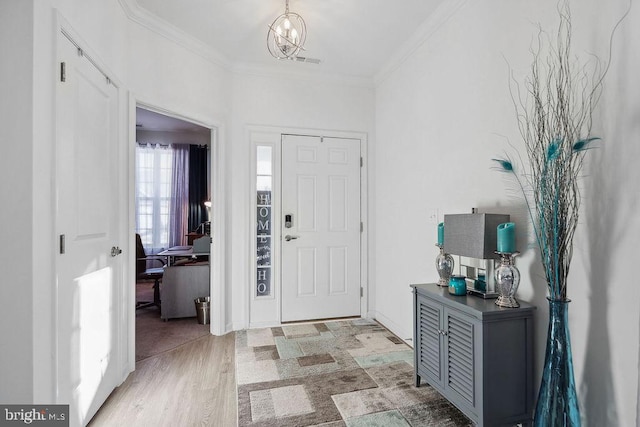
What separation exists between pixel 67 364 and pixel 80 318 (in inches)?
9.3

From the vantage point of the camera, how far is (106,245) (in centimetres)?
211

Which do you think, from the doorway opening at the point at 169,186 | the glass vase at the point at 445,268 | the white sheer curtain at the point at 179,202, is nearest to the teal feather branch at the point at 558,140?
the glass vase at the point at 445,268

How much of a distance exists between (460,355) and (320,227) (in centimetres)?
213

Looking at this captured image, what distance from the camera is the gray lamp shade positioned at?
5.98 feet

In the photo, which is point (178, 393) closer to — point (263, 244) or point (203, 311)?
point (203, 311)

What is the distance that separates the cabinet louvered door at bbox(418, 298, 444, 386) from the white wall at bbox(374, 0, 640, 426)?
49cm

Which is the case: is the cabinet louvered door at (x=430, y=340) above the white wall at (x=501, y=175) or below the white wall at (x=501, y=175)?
below

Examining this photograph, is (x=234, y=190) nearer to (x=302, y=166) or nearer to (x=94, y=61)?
(x=302, y=166)

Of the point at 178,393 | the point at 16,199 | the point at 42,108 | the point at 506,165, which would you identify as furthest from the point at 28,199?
the point at 506,165

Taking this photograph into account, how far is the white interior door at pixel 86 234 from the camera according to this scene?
1.62 metres

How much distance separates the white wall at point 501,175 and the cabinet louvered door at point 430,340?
492 mm

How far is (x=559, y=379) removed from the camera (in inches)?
56.1

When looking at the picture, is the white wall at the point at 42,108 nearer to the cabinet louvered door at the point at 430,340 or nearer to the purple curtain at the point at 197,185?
the cabinet louvered door at the point at 430,340

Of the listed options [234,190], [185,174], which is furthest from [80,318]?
[185,174]
